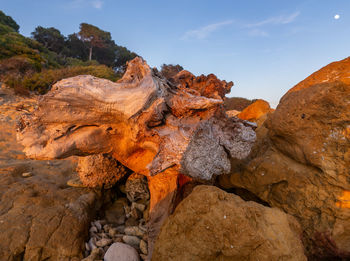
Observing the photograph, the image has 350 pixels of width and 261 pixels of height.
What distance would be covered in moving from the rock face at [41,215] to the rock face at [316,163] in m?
2.06

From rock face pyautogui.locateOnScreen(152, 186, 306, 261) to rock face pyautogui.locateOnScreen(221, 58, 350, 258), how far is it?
2.08 feet

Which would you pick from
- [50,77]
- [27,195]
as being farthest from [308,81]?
[50,77]

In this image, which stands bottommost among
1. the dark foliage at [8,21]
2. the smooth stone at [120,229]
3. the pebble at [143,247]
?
the smooth stone at [120,229]

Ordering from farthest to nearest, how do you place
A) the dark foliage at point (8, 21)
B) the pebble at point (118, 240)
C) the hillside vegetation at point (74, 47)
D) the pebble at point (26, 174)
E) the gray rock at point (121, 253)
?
the dark foliage at point (8, 21)
the hillside vegetation at point (74, 47)
the pebble at point (26, 174)
the pebble at point (118, 240)
the gray rock at point (121, 253)

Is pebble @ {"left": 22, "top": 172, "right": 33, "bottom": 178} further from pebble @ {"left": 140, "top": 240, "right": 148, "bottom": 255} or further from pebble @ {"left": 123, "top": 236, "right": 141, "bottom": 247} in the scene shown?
pebble @ {"left": 140, "top": 240, "right": 148, "bottom": 255}

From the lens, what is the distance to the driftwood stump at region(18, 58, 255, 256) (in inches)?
66.1

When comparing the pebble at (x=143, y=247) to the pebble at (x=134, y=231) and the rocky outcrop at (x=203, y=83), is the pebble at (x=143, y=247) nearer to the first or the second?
the pebble at (x=134, y=231)

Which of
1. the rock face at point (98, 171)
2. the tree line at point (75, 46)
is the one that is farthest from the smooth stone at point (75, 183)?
the tree line at point (75, 46)

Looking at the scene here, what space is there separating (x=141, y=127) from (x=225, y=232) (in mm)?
1115

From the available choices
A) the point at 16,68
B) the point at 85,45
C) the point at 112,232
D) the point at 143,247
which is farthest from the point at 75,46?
the point at 143,247

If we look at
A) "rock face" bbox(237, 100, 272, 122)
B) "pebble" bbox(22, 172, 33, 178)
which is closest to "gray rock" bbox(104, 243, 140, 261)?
"pebble" bbox(22, 172, 33, 178)

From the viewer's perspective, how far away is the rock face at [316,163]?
159 centimetres

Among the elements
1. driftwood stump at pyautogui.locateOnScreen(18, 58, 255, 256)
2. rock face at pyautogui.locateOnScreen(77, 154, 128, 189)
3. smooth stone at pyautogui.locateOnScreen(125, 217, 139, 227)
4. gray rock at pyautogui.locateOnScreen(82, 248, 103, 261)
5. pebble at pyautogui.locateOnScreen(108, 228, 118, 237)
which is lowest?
smooth stone at pyautogui.locateOnScreen(125, 217, 139, 227)

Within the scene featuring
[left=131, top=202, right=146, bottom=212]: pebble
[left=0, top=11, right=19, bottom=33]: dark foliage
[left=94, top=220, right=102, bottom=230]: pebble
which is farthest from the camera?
[left=0, top=11, right=19, bottom=33]: dark foliage
